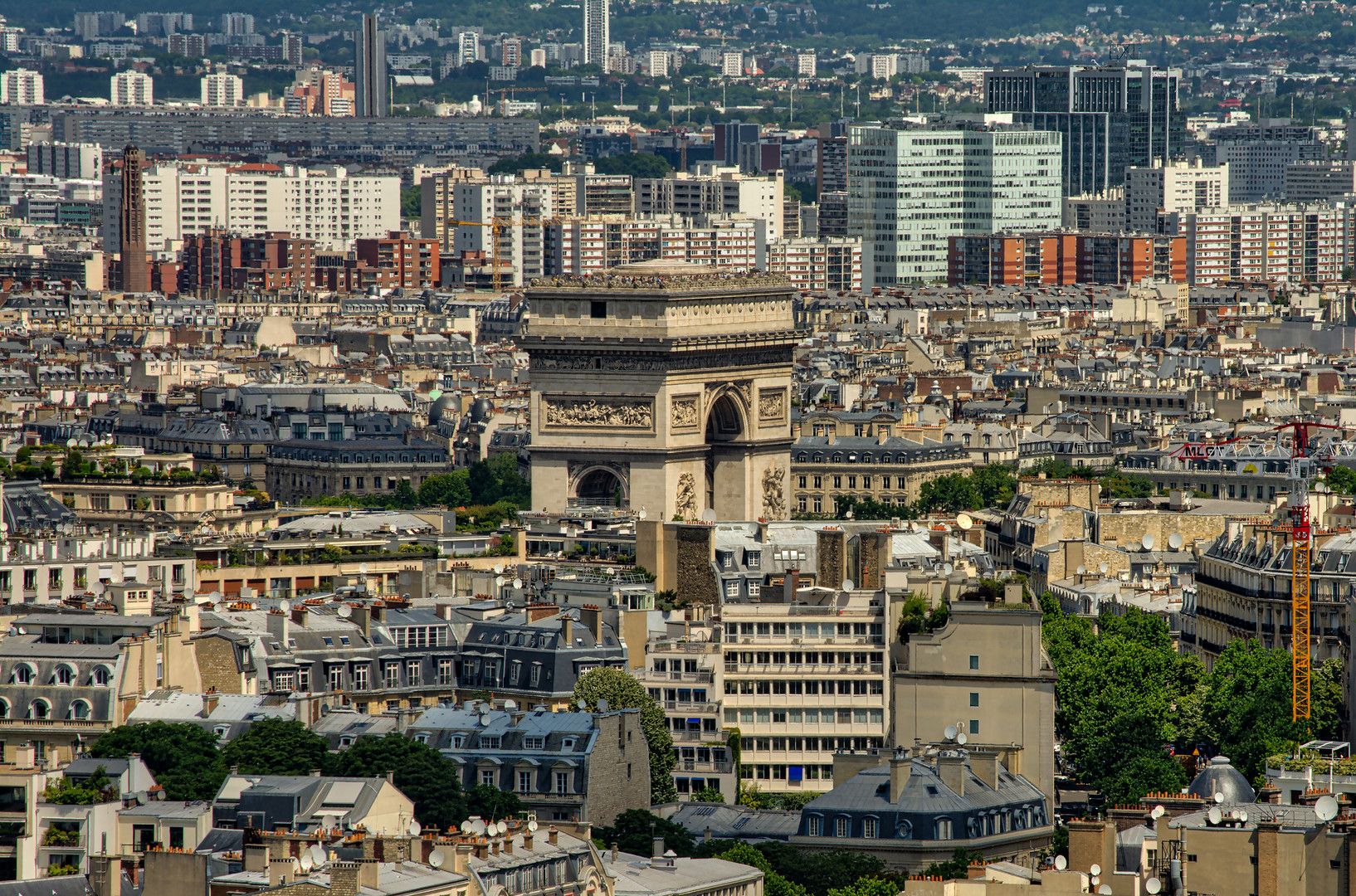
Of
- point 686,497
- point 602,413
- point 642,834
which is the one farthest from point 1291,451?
point 642,834

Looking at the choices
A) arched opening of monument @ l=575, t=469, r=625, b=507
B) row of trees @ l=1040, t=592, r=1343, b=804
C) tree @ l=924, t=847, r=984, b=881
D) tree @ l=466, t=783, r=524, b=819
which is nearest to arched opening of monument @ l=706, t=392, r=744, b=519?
arched opening of monument @ l=575, t=469, r=625, b=507

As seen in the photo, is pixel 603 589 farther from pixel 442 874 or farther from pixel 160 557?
pixel 442 874

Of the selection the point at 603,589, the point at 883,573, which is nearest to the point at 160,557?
the point at 603,589

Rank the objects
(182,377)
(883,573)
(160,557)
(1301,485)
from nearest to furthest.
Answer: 1. (883,573)
2. (160,557)
3. (1301,485)
4. (182,377)

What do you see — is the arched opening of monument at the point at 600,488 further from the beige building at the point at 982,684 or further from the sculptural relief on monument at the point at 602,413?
the beige building at the point at 982,684

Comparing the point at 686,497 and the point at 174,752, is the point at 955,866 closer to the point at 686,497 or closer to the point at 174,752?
the point at 174,752
